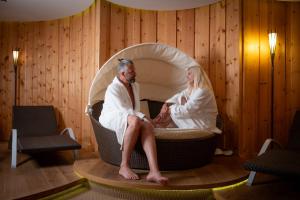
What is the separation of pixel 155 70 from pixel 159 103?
0.41 metres

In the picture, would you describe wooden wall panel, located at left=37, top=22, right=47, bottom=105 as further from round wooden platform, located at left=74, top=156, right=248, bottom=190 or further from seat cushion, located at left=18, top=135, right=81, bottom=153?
round wooden platform, located at left=74, top=156, right=248, bottom=190

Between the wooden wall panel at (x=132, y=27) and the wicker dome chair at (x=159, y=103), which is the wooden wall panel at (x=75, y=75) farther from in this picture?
the wicker dome chair at (x=159, y=103)

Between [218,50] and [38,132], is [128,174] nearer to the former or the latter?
[38,132]

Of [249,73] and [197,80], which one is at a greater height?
[249,73]

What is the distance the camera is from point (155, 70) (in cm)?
371

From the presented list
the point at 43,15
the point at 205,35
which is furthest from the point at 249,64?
the point at 43,15

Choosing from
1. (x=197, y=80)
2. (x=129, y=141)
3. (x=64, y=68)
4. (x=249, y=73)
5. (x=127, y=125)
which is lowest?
(x=129, y=141)

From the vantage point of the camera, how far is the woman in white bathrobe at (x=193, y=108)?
125 inches

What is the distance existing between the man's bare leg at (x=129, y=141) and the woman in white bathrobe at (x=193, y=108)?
0.75 meters

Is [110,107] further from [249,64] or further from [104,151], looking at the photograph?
[249,64]

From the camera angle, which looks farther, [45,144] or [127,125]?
[45,144]

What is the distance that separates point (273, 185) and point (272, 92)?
1.43m

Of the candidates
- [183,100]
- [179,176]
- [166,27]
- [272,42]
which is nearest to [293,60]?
[272,42]

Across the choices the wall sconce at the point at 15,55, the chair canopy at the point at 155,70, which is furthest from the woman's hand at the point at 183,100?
the wall sconce at the point at 15,55
